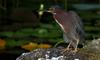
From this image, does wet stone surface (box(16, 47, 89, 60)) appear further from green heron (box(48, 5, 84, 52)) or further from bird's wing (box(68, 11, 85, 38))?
bird's wing (box(68, 11, 85, 38))

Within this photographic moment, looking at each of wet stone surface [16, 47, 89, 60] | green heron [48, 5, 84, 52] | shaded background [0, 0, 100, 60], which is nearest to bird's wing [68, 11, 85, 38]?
green heron [48, 5, 84, 52]

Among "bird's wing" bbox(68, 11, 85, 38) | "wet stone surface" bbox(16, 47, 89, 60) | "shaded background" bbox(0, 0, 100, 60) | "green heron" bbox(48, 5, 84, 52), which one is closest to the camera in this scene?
"wet stone surface" bbox(16, 47, 89, 60)

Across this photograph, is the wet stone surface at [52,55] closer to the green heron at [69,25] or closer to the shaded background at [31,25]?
the green heron at [69,25]

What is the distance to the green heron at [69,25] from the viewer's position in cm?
481

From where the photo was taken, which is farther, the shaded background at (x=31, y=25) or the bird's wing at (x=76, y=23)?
the shaded background at (x=31, y=25)

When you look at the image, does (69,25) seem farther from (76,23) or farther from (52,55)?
(52,55)

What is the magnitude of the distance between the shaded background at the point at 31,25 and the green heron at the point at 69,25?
7.55ft

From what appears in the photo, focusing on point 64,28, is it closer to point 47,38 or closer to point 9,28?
point 47,38

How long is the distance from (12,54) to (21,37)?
88cm

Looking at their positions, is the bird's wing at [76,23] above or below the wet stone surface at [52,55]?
above

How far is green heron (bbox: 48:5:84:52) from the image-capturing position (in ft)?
15.8

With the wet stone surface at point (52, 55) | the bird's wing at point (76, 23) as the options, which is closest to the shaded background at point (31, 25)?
the bird's wing at point (76, 23)

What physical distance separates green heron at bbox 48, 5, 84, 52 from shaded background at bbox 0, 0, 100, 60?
230 cm

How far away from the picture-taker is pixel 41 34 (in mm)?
8922
